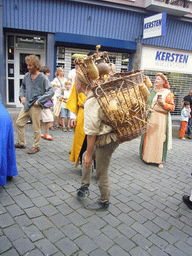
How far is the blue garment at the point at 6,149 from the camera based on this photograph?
113 inches

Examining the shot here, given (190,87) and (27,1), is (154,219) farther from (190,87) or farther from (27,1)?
(190,87)

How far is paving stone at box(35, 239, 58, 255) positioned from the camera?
2.09 m

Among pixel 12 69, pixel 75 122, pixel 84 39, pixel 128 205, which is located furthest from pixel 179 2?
pixel 128 205

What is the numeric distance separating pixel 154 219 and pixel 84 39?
320 inches

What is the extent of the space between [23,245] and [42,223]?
0.35 m

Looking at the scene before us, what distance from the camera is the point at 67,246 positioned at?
7.16 feet

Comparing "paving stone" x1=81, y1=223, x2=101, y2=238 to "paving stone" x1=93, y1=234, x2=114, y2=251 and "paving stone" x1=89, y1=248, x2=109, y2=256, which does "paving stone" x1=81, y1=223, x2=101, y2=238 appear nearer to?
"paving stone" x1=93, y1=234, x2=114, y2=251

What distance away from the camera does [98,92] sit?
6.69 ft

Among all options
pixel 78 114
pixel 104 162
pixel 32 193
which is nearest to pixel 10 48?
pixel 78 114

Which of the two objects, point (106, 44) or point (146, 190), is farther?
point (106, 44)

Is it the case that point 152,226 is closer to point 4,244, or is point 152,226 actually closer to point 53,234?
point 53,234

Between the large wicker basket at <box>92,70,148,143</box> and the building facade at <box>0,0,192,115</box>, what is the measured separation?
7.63 metres

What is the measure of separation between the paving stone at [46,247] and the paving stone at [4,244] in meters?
0.27

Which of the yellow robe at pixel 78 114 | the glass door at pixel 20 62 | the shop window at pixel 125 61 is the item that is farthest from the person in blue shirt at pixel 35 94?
the shop window at pixel 125 61
